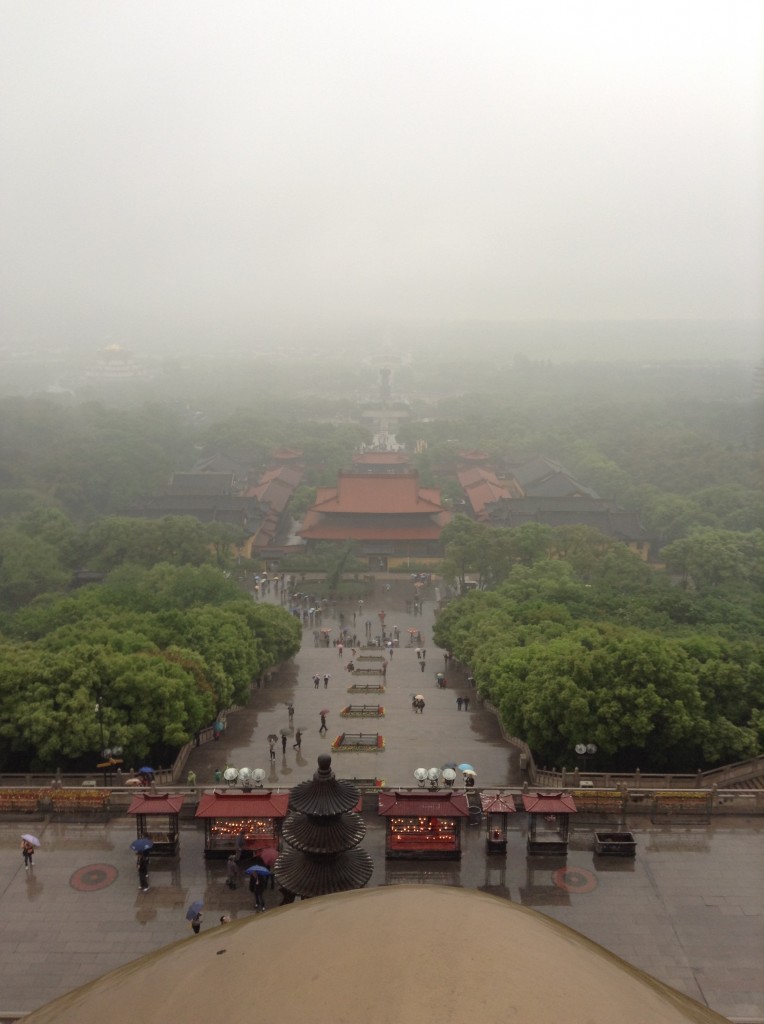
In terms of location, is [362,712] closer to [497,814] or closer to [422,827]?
[497,814]

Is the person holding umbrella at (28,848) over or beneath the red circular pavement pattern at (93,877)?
over

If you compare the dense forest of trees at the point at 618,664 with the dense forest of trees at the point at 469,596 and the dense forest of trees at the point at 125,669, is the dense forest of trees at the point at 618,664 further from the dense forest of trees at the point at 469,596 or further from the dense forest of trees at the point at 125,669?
the dense forest of trees at the point at 125,669

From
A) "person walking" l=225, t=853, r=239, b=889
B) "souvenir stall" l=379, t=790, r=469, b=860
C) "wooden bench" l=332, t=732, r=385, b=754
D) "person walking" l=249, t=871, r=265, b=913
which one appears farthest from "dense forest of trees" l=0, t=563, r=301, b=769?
"souvenir stall" l=379, t=790, r=469, b=860

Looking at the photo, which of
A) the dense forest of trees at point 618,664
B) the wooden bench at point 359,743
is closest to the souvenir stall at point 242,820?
the wooden bench at point 359,743

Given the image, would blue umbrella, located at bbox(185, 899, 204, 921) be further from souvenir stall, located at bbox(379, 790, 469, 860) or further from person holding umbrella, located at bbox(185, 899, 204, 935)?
souvenir stall, located at bbox(379, 790, 469, 860)

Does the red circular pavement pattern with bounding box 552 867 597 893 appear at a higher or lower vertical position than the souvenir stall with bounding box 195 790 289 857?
lower

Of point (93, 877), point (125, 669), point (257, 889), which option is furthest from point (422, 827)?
point (125, 669)
